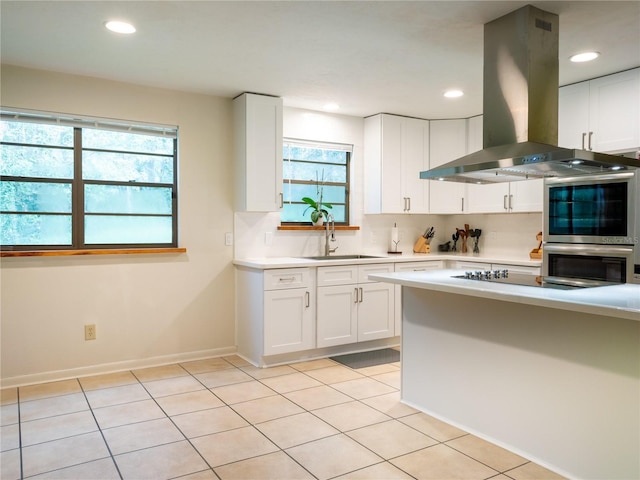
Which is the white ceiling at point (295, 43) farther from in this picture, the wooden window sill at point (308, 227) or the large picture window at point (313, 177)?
the wooden window sill at point (308, 227)

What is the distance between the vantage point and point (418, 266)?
4.82 metres

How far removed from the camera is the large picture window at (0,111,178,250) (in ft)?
12.0

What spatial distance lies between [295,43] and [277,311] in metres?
2.10

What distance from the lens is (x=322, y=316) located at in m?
4.28

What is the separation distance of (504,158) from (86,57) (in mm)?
2834

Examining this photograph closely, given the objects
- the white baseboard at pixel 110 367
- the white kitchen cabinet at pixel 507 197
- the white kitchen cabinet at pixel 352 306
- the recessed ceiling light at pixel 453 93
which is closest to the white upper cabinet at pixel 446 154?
the white kitchen cabinet at pixel 507 197

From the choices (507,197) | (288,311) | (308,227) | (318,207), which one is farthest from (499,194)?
(288,311)

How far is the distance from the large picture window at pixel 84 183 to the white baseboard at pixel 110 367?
965 mm

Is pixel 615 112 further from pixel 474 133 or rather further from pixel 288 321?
pixel 288 321

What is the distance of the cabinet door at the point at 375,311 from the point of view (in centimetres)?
452

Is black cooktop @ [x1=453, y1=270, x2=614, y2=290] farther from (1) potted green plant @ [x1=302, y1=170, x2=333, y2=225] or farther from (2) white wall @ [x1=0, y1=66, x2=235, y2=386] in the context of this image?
(2) white wall @ [x1=0, y1=66, x2=235, y2=386]

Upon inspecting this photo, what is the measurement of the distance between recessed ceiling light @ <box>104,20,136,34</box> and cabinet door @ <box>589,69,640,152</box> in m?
3.39

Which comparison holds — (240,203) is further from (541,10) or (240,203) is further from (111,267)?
(541,10)

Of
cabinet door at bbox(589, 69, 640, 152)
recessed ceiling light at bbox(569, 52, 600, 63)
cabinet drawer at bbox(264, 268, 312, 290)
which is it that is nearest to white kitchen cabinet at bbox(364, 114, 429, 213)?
cabinet drawer at bbox(264, 268, 312, 290)
